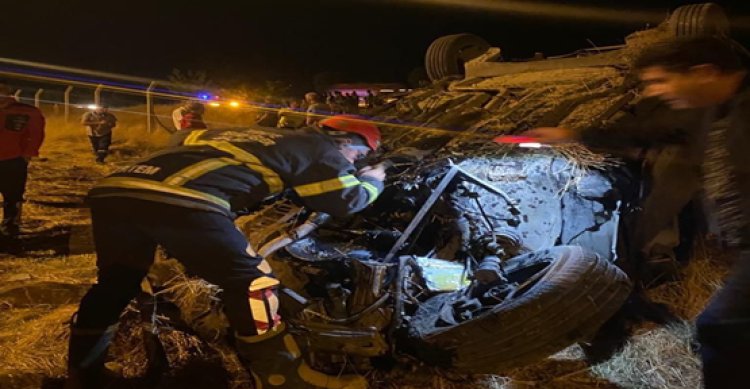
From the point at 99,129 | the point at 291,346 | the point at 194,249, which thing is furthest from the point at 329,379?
the point at 99,129

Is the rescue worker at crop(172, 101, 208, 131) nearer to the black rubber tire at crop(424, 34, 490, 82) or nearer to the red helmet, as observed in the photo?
the red helmet

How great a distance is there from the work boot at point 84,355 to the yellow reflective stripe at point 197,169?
3.00ft

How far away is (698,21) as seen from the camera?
5887 mm

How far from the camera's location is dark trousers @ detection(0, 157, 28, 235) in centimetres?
616

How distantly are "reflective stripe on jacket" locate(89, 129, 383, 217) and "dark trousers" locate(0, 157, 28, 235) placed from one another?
4248mm

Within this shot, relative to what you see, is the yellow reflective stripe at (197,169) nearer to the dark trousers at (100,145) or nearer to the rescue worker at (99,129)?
the rescue worker at (99,129)

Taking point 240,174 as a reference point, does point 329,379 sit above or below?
below

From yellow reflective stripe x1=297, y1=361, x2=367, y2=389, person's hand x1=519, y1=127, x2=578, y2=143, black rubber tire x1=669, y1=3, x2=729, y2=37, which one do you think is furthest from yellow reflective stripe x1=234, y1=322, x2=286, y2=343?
black rubber tire x1=669, y1=3, x2=729, y2=37

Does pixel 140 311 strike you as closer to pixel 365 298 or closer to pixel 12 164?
pixel 365 298

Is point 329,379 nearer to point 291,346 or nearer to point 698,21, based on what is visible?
point 291,346

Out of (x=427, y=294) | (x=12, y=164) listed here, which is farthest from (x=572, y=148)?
(x=12, y=164)

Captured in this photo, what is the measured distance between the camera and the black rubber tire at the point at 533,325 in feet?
9.35

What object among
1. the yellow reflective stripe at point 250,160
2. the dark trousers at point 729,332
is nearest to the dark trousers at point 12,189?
the yellow reflective stripe at point 250,160

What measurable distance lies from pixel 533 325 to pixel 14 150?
215 inches
